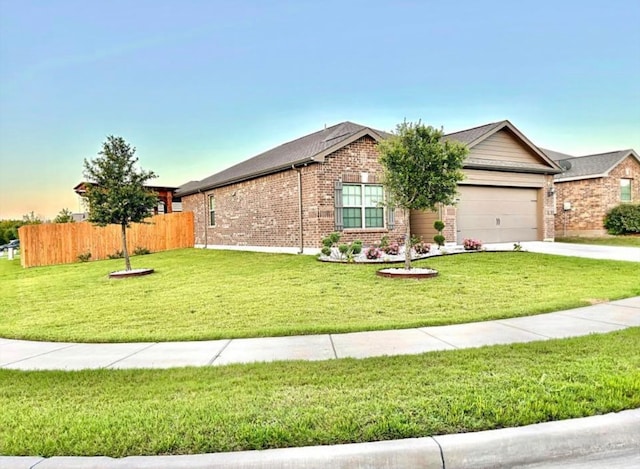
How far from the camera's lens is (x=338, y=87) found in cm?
1806

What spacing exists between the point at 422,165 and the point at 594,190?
1746 centimetres

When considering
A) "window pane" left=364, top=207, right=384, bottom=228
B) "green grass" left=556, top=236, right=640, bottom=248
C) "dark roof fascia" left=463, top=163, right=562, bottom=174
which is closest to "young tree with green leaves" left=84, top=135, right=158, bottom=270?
"window pane" left=364, top=207, right=384, bottom=228

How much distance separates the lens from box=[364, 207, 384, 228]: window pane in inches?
568

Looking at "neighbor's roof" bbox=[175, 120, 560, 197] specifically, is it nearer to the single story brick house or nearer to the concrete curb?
the single story brick house

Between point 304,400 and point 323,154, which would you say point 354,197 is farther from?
point 304,400

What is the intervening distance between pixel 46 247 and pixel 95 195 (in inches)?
403

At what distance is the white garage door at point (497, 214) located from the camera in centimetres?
1664

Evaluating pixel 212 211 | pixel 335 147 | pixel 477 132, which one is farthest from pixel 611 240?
pixel 212 211

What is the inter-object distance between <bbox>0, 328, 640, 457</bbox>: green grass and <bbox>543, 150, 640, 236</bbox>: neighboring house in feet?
70.1

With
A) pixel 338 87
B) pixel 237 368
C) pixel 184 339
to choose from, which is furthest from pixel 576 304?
pixel 338 87

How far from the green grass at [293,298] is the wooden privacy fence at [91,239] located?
26.6ft

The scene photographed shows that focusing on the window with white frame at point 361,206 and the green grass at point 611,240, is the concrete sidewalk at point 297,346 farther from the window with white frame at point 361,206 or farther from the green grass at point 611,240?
the green grass at point 611,240

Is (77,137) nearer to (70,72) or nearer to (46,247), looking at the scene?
(70,72)

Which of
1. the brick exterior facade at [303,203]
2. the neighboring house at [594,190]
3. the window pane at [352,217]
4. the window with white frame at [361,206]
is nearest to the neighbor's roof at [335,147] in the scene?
the brick exterior facade at [303,203]
